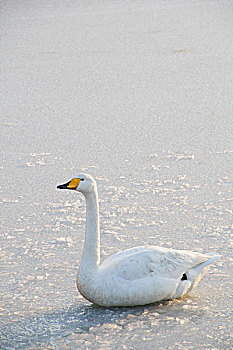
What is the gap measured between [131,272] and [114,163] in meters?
2.33

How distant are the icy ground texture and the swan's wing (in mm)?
184

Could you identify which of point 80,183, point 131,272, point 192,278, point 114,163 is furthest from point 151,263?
point 114,163

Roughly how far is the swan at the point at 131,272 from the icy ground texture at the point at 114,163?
0.28 ft

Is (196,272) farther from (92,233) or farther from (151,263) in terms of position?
(92,233)

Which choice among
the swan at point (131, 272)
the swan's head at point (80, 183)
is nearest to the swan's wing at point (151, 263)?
the swan at point (131, 272)

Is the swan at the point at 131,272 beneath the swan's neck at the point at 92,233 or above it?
beneath

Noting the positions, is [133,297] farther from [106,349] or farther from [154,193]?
[154,193]

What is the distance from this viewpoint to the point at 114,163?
541 cm

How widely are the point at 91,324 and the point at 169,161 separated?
2516 millimetres

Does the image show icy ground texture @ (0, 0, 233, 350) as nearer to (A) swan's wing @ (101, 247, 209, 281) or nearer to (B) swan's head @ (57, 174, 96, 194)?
(A) swan's wing @ (101, 247, 209, 281)

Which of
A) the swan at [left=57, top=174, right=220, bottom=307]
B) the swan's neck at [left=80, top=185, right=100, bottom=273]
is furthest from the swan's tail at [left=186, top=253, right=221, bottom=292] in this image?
the swan's neck at [left=80, top=185, right=100, bottom=273]

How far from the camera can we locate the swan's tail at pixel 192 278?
3256 millimetres

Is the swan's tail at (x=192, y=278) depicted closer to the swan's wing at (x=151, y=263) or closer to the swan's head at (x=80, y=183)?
the swan's wing at (x=151, y=263)

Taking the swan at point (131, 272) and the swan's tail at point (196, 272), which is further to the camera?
the swan's tail at point (196, 272)
